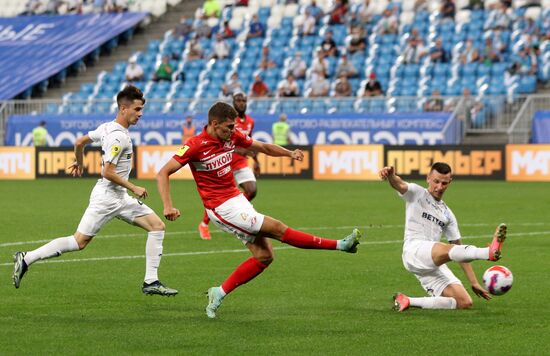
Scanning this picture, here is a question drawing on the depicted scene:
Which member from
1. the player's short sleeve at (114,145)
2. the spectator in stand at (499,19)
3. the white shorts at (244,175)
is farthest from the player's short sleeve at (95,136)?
the spectator in stand at (499,19)

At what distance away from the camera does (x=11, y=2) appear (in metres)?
51.3

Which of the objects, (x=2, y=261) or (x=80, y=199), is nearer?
(x=2, y=261)

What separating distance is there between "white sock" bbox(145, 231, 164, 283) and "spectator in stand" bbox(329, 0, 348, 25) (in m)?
28.9

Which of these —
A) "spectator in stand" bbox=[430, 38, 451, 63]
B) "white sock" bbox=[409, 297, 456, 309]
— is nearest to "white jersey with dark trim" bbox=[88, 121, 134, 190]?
"white sock" bbox=[409, 297, 456, 309]

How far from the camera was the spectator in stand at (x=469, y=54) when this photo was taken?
35.9 m

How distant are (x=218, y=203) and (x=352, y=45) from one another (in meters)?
28.6

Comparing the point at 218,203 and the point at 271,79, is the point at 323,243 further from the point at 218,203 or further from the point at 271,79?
the point at 271,79

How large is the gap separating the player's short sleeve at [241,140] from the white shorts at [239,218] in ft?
1.87

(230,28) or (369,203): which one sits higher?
(230,28)

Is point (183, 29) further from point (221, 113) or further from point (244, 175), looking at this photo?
point (221, 113)

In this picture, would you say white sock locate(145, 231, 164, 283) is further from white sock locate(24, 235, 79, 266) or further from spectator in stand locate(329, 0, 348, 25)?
spectator in stand locate(329, 0, 348, 25)

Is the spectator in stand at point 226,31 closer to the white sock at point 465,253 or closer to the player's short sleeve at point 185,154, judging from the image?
the player's short sleeve at point 185,154

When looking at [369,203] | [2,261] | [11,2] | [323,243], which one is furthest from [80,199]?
[11,2]

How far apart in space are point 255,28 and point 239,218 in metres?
32.0
